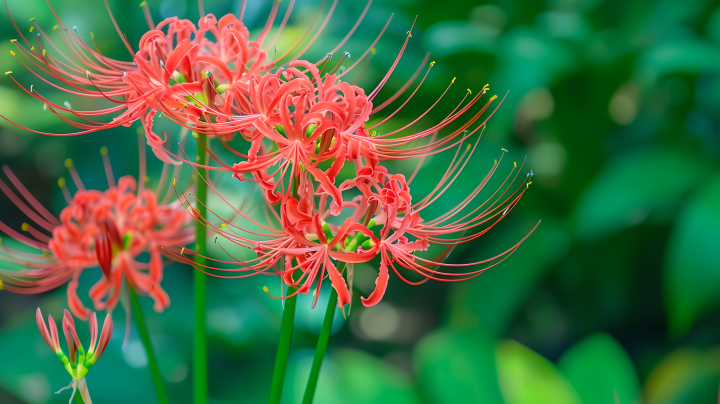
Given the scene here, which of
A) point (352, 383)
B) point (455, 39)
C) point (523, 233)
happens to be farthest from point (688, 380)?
point (455, 39)

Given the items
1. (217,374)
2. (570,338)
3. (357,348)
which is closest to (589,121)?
(570,338)

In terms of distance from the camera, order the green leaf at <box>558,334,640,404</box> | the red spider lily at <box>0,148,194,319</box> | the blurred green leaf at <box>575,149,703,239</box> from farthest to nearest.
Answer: the blurred green leaf at <box>575,149,703,239</box>
the green leaf at <box>558,334,640,404</box>
the red spider lily at <box>0,148,194,319</box>

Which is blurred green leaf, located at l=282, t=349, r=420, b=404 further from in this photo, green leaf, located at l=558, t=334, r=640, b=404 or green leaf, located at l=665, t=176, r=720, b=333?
green leaf, located at l=665, t=176, r=720, b=333

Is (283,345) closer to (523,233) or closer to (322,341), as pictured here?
(322,341)

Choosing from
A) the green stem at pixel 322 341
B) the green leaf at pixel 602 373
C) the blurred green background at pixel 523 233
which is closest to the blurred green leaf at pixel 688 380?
the blurred green background at pixel 523 233

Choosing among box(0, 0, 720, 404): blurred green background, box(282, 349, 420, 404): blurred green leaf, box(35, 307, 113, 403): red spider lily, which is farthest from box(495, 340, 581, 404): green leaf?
box(35, 307, 113, 403): red spider lily

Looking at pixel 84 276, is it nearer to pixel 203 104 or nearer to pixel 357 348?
pixel 357 348

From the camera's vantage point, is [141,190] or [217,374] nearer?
[141,190]
